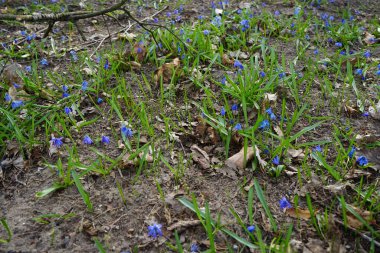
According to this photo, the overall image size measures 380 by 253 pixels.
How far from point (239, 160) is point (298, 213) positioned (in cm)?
51

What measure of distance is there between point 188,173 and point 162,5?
319 centimetres

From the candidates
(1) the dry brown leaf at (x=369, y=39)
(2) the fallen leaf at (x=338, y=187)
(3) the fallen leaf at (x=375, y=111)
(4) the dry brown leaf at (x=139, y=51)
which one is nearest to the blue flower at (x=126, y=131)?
(4) the dry brown leaf at (x=139, y=51)

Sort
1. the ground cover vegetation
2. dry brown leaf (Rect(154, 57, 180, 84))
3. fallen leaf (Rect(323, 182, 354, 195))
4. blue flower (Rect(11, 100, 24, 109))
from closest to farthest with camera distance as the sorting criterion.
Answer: the ground cover vegetation → fallen leaf (Rect(323, 182, 354, 195)) → blue flower (Rect(11, 100, 24, 109)) → dry brown leaf (Rect(154, 57, 180, 84))

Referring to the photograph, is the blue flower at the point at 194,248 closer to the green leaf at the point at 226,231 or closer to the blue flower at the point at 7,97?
the green leaf at the point at 226,231

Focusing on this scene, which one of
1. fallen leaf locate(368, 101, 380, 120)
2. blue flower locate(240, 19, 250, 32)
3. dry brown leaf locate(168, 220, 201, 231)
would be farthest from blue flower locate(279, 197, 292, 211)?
blue flower locate(240, 19, 250, 32)

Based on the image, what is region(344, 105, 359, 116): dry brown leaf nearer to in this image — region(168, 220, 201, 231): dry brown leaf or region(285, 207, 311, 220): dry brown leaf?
region(285, 207, 311, 220): dry brown leaf

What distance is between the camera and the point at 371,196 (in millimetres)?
2010

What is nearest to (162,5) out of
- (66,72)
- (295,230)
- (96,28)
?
(96,28)

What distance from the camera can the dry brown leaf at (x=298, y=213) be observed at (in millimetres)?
1924

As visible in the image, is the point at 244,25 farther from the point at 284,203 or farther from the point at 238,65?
the point at 284,203

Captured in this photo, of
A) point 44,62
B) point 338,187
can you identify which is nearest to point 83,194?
point 338,187

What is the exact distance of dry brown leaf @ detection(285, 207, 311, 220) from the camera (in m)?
1.92

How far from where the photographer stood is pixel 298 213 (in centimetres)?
195

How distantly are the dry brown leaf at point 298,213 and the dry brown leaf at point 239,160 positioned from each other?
1.36 ft
